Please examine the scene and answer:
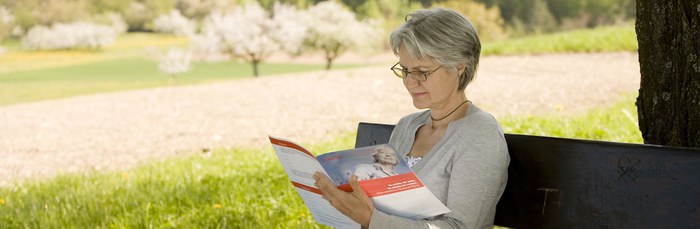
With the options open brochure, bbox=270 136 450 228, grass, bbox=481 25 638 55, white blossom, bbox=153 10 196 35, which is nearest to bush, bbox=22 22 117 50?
white blossom, bbox=153 10 196 35

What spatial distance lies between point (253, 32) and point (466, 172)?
13456mm

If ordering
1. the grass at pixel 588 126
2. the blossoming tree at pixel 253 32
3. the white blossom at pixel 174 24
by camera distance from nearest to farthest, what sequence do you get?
the grass at pixel 588 126
the white blossom at pixel 174 24
the blossoming tree at pixel 253 32

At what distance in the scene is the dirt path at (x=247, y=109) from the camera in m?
8.48

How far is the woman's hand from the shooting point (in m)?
1.95

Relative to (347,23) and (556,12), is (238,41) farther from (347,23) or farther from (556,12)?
(556,12)

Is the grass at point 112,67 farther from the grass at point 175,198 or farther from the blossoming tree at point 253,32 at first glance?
the grass at point 175,198

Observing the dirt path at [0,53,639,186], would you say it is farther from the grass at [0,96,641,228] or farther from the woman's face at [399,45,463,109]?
the woman's face at [399,45,463,109]

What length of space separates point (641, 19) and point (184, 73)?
12.9 metres

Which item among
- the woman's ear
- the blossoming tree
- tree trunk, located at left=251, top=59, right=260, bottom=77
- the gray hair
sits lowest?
tree trunk, located at left=251, top=59, right=260, bottom=77

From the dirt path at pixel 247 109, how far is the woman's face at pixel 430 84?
5409 millimetres

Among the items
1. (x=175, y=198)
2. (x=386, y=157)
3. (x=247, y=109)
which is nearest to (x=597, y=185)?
(x=386, y=157)

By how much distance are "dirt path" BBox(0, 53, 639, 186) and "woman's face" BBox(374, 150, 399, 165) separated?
5613 mm

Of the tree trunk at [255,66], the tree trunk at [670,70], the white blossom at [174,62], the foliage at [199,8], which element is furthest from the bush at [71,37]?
the tree trunk at [670,70]

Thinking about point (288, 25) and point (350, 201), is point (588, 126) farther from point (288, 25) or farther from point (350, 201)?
point (288, 25)
